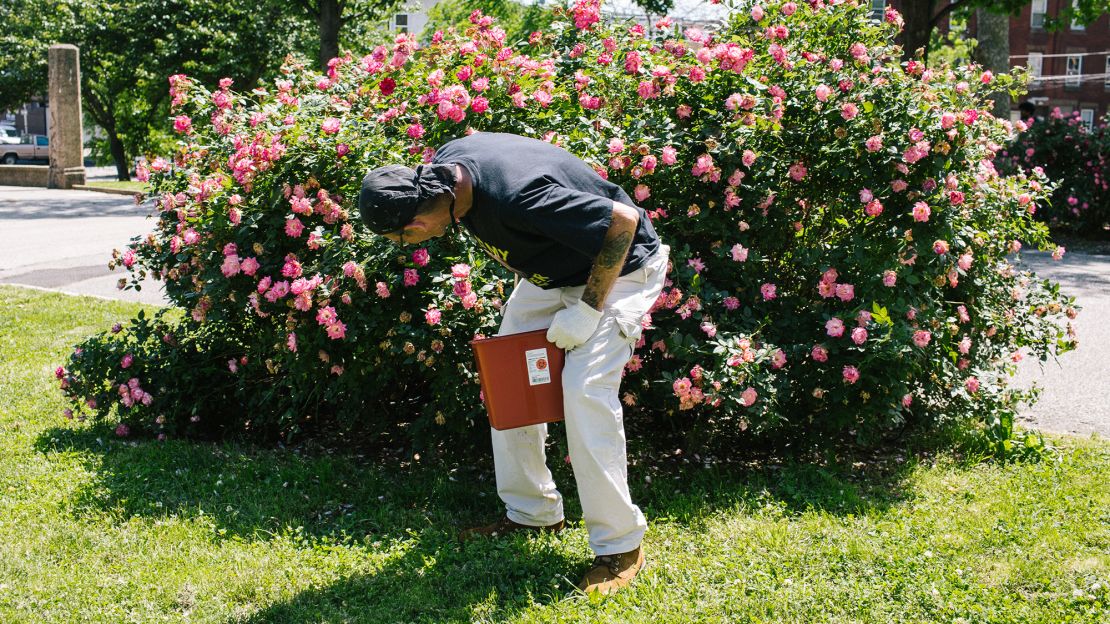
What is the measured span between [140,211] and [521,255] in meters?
16.7

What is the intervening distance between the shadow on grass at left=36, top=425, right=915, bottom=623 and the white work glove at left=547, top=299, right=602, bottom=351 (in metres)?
0.86

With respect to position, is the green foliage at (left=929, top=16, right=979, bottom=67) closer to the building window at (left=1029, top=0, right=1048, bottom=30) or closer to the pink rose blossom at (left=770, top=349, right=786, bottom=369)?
the building window at (left=1029, top=0, right=1048, bottom=30)

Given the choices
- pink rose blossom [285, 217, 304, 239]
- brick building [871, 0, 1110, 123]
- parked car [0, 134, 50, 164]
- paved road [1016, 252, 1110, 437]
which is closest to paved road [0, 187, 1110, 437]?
paved road [1016, 252, 1110, 437]

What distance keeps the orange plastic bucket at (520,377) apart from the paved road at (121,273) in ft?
10.3

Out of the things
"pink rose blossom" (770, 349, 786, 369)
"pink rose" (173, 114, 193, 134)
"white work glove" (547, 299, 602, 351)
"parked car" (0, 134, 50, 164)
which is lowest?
"pink rose blossom" (770, 349, 786, 369)

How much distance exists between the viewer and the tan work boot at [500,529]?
3760mm

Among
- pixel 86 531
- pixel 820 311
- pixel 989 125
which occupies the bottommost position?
pixel 86 531

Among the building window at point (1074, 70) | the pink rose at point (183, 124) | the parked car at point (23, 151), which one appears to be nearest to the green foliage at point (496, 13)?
the pink rose at point (183, 124)

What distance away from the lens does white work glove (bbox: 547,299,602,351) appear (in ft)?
10.6

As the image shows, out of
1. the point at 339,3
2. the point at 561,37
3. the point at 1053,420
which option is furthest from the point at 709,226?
the point at 339,3

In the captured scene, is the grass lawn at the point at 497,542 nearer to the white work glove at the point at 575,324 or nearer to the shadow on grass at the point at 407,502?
the shadow on grass at the point at 407,502

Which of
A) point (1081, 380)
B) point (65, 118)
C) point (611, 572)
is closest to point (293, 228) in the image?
point (611, 572)

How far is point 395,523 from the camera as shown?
3.92 m

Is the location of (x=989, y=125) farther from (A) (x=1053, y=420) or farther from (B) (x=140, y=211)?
(B) (x=140, y=211)
